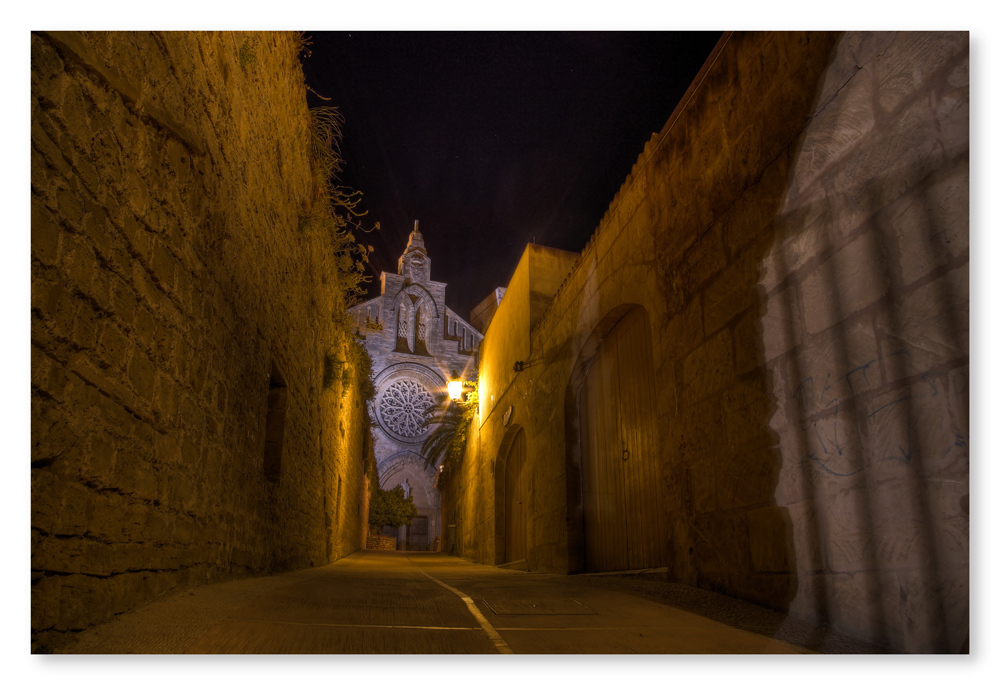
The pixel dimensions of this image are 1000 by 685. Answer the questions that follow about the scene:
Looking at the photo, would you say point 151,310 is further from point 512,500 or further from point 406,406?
point 406,406

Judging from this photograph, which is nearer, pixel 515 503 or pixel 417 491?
pixel 515 503

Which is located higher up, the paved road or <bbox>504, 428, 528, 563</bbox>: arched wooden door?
the paved road

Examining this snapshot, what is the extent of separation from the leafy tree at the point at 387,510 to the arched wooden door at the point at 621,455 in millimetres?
19213

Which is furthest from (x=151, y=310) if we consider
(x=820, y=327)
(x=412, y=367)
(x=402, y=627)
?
(x=412, y=367)

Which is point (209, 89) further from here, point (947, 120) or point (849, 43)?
point (947, 120)

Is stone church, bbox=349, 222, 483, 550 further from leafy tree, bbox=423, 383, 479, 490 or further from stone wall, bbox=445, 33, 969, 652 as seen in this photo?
stone wall, bbox=445, 33, 969, 652

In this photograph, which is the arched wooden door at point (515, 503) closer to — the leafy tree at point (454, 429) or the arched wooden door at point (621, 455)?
the arched wooden door at point (621, 455)

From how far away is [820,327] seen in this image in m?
2.61

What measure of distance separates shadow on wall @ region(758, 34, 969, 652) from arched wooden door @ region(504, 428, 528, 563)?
236 inches

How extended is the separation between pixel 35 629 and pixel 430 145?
444 centimetres

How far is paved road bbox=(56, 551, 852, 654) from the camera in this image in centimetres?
214

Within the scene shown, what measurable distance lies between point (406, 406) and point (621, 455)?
2647 centimetres

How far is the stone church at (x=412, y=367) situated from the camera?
2964 cm

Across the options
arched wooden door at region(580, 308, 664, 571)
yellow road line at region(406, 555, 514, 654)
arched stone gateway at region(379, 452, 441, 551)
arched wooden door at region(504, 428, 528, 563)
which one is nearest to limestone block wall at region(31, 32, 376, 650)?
yellow road line at region(406, 555, 514, 654)
